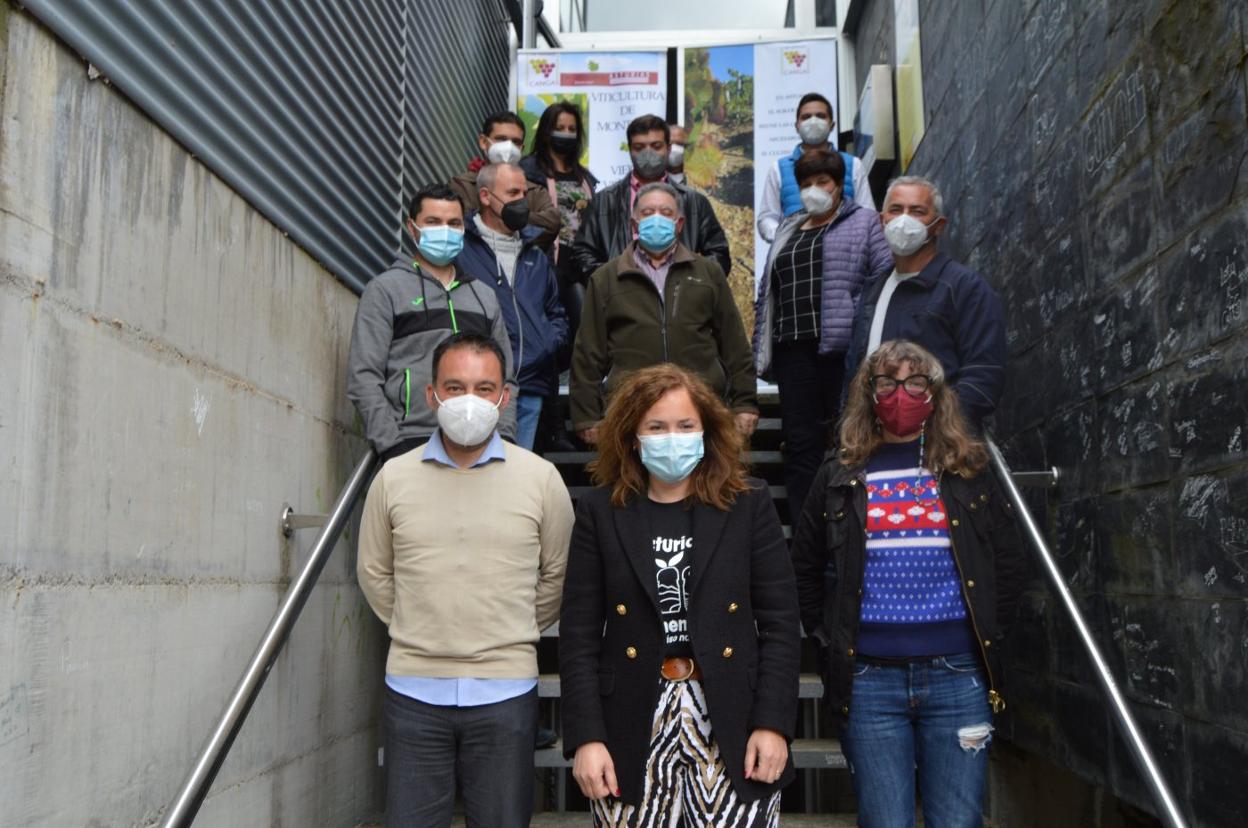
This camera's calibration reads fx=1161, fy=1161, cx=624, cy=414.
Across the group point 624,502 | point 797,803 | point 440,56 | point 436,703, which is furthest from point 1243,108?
point 440,56

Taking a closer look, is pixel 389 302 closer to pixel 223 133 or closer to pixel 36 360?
pixel 223 133

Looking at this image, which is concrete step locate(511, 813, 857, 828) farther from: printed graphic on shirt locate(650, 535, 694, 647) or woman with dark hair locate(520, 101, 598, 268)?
A: woman with dark hair locate(520, 101, 598, 268)

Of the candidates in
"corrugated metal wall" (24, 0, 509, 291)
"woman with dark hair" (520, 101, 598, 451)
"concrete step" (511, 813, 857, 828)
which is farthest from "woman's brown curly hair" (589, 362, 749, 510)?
"woman with dark hair" (520, 101, 598, 451)

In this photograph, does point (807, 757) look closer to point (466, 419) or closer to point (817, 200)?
point (466, 419)

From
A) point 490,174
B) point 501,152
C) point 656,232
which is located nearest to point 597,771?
point 656,232

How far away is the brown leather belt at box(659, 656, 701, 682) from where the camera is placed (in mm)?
2414

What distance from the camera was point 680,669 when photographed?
Answer: 2426 millimetres

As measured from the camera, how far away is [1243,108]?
2602mm

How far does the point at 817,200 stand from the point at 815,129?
4.56 ft

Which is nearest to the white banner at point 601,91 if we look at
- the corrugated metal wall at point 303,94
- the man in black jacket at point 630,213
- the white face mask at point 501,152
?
the corrugated metal wall at point 303,94

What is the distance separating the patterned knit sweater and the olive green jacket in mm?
1410

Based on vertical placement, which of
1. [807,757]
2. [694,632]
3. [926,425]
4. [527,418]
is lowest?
[807,757]

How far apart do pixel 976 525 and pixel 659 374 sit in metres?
0.83

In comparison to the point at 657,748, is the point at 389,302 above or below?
above
